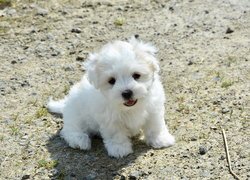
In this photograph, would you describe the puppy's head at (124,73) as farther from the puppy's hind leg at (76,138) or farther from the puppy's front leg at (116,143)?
the puppy's hind leg at (76,138)

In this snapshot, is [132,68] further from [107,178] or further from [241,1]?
[241,1]

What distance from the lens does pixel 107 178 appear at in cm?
509

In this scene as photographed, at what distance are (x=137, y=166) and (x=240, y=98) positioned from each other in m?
1.54

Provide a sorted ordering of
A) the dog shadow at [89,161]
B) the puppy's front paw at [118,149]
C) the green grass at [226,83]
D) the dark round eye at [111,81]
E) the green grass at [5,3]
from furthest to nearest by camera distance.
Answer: the green grass at [5,3] < the green grass at [226,83] < the puppy's front paw at [118,149] < the dog shadow at [89,161] < the dark round eye at [111,81]

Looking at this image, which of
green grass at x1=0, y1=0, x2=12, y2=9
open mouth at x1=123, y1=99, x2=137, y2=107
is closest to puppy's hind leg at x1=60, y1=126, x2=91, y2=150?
open mouth at x1=123, y1=99, x2=137, y2=107

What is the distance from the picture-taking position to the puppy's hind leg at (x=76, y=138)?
5.55m

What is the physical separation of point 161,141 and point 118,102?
69cm

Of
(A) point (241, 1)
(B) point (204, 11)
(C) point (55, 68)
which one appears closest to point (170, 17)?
(B) point (204, 11)

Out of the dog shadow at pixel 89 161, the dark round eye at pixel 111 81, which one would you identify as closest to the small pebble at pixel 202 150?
the dog shadow at pixel 89 161

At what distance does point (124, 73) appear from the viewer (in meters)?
4.98

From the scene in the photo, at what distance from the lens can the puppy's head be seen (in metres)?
4.96

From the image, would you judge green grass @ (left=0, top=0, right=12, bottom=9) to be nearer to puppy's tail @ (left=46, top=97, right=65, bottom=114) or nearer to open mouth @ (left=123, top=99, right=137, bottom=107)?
puppy's tail @ (left=46, top=97, right=65, bottom=114)

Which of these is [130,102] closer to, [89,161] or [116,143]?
[116,143]

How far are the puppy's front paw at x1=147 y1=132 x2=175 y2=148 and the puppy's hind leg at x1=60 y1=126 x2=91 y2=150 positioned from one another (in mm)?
610
